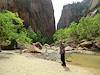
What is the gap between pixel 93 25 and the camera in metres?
59.5

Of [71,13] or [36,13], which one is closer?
[36,13]

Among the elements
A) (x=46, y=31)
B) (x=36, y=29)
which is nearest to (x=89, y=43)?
(x=36, y=29)

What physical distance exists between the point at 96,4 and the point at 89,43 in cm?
4628

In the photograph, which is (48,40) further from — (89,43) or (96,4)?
Result: (89,43)

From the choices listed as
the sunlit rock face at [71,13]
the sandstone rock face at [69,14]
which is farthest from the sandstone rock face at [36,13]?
the sunlit rock face at [71,13]

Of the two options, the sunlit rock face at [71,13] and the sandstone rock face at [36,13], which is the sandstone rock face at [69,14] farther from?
the sandstone rock face at [36,13]

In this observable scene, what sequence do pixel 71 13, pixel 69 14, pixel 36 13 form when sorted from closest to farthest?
1. pixel 36 13
2. pixel 71 13
3. pixel 69 14

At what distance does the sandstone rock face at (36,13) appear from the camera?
114m

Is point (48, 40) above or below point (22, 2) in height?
below

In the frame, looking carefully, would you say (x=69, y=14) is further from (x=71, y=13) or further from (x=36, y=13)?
(x=36, y=13)

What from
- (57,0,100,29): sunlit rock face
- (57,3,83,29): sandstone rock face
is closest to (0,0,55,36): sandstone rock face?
(57,3,83,29): sandstone rock face

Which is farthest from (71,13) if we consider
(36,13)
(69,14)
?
(36,13)

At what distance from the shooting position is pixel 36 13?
132m

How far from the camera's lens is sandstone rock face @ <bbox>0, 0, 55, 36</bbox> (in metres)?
114
